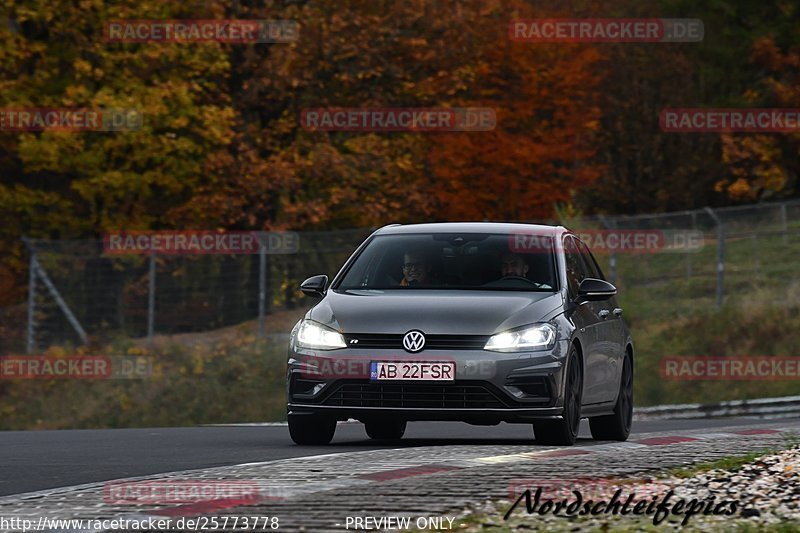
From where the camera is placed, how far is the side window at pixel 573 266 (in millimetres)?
14242

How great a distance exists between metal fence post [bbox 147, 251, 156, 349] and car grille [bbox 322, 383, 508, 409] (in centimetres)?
1963

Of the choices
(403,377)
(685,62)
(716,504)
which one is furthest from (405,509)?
(685,62)

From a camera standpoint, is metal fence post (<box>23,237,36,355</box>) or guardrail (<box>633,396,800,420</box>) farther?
metal fence post (<box>23,237,36,355</box>)

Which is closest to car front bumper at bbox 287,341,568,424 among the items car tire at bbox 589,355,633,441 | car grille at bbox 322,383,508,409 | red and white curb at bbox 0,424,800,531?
car grille at bbox 322,383,508,409

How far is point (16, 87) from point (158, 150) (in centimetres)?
332

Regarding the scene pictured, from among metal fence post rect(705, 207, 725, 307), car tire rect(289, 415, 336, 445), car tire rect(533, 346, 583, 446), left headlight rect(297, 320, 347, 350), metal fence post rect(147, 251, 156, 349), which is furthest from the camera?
metal fence post rect(705, 207, 725, 307)

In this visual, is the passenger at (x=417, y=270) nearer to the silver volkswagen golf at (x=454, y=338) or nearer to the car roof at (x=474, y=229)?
the silver volkswagen golf at (x=454, y=338)

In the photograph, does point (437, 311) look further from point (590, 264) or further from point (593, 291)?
point (590, 264)

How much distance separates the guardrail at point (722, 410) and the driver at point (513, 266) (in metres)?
11.9

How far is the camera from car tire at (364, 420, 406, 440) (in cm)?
1566

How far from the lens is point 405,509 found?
8.24 m

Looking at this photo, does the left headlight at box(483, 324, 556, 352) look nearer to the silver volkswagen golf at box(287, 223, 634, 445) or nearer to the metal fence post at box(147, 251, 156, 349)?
the silver volkswagen golf at box(287, 223, 634, 445)

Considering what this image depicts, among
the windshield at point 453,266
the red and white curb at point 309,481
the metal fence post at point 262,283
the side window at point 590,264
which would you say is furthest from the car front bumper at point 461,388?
the metal fence post at point 262,283

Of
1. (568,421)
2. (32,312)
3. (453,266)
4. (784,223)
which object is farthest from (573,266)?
(784,223)
